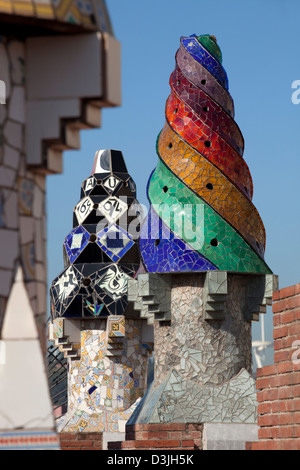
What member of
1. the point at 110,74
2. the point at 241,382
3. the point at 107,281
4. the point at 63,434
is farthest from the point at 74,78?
the point at 107,281

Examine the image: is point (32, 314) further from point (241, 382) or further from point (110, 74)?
point (241, 382)

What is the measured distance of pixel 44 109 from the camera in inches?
187

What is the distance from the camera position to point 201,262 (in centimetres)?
1399

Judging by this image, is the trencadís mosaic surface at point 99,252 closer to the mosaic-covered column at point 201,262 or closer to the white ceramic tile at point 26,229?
the mosaic-covered column at point 201,262

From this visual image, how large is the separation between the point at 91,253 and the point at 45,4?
13.1m

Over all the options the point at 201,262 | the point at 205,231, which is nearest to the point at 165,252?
the point at 201,262

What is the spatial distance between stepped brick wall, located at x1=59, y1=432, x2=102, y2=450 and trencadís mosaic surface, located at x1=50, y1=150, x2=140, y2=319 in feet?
7.37

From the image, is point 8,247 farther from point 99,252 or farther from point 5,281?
point 99,252

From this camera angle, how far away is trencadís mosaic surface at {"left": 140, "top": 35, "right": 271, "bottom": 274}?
14031 millimetres

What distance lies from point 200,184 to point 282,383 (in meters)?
5.80

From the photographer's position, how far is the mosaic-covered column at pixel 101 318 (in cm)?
1734

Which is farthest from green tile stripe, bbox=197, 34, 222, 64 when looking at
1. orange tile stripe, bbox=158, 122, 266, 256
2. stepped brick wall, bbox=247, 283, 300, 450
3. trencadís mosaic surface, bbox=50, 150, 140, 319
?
stepped brick wall, bbox=247, 283, 300, 450

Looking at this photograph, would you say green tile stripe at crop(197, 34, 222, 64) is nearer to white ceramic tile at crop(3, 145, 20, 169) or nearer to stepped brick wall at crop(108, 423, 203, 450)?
stepped brick wall at crop(108, 423, 203, 450)

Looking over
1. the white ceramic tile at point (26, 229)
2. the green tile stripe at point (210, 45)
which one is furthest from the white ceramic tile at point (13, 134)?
→ the green tile stripe at point (210, 45)
